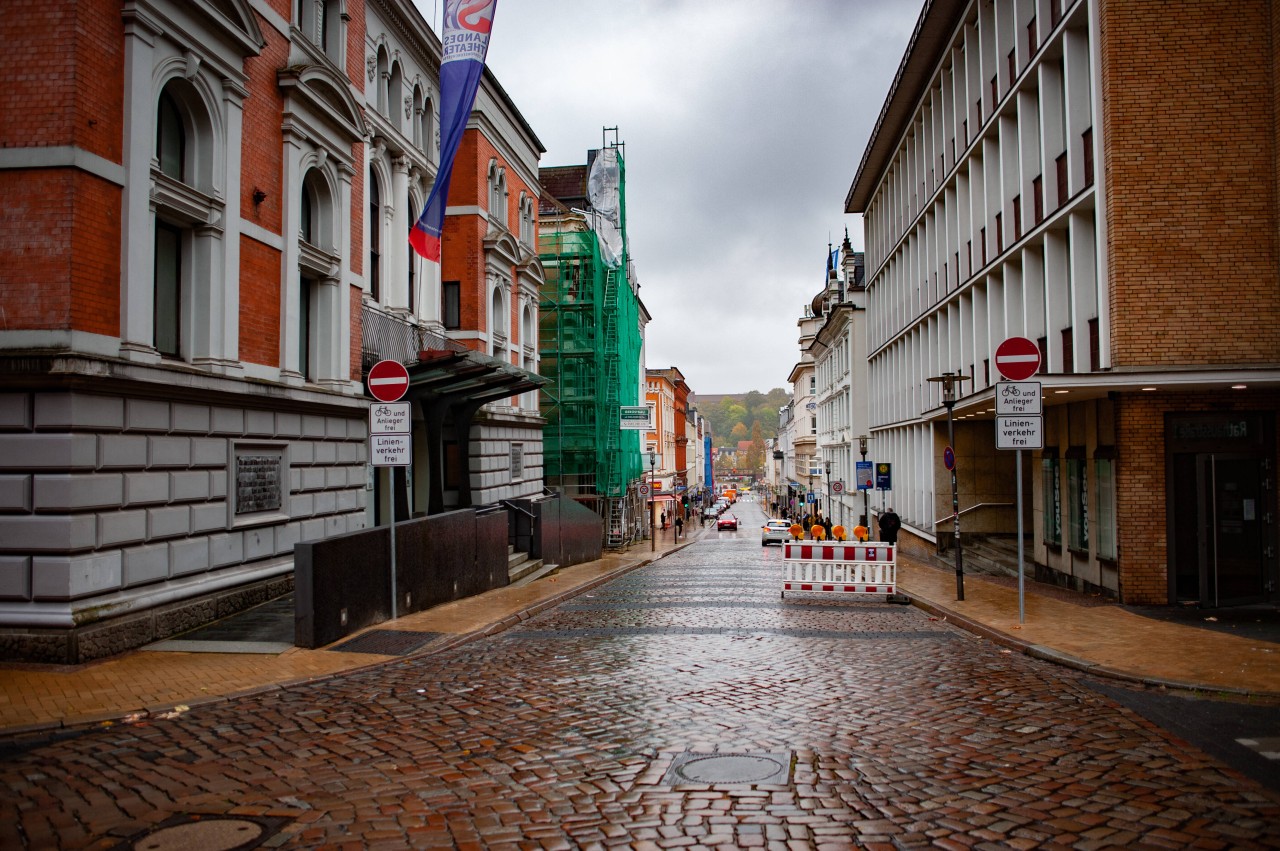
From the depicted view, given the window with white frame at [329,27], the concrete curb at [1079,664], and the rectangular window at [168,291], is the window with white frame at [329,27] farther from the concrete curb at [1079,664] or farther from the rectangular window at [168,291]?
the concrete curb at [1079,664]

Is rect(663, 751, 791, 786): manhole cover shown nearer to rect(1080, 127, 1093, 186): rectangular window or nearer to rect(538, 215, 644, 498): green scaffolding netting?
rect(1080, 127, 1093, 186): rectangular window

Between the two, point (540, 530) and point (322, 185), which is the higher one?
point (322, 185)

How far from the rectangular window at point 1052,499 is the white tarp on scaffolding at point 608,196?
27665 mm

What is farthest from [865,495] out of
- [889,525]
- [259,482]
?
[259,482]

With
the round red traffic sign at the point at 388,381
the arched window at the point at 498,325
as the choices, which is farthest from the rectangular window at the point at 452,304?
the round red traffic sign at the point at 388,381

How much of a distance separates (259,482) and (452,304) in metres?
12.6

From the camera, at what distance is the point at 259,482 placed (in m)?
13.1

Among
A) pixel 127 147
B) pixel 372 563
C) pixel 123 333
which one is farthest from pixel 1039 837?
pixel 127 147

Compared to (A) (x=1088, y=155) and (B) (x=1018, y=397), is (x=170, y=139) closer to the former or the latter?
(B) (x=1018, y=397)

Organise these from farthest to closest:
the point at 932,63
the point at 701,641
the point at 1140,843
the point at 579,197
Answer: the point at 579,197 → the point at 932,63 → the point at 701,641 → the point at 1140,843

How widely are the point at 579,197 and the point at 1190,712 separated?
48.1m

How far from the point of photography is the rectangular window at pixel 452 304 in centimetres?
2491

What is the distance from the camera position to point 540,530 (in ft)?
76.3

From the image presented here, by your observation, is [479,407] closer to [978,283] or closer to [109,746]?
[978,283]
